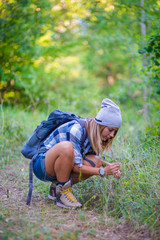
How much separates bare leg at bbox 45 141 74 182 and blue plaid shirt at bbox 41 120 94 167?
0.06m

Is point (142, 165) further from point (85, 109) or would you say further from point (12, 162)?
point (85, 109)

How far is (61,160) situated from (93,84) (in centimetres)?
925

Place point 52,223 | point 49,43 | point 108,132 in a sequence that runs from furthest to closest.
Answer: point 49,43 < point 108,132 < point 52,223

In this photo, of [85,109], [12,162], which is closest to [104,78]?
[85,109]

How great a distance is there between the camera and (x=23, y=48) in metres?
A: 6.18

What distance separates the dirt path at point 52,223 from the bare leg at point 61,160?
377 millimetres

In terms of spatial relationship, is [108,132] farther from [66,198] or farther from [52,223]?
[52,223]

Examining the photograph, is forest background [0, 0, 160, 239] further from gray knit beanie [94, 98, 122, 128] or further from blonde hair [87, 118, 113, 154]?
gray knit beanie [94, 98, 122, 128]

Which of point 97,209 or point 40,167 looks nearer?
point 97,209

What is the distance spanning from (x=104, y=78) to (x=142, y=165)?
12150mm

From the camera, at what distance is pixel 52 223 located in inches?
92.7

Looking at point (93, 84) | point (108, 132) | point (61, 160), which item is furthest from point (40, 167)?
point (93, 84)

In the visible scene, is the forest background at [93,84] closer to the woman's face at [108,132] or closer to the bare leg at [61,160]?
the bare leg at [61,160]

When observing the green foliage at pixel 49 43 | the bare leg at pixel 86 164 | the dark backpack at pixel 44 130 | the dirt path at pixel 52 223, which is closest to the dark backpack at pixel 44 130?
the dark backpack at pixel 44 130
